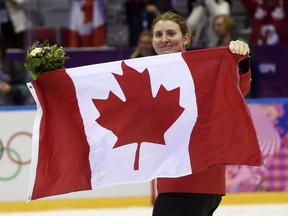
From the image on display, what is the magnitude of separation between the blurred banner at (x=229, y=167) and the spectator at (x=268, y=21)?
2035mm

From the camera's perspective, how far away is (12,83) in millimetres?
8875

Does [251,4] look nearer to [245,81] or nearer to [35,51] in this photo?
[245,81]

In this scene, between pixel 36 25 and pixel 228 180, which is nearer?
pixel 228 180

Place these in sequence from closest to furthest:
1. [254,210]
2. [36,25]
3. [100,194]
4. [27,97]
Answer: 1. [254,210]
2. [100,194]
3. [27,97]
4. [36,25]

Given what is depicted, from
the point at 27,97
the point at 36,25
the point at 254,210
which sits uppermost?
the point at 36,25

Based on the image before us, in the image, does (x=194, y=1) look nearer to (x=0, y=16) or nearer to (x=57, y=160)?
(x=0, y=16)

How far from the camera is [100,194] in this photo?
8.21 metres

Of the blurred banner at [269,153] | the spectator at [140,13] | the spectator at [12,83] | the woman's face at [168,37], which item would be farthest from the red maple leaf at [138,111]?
the spectator at [140,13]

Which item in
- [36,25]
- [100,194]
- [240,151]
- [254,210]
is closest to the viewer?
[240,151]

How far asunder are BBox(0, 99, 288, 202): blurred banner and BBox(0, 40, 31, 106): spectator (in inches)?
16.6

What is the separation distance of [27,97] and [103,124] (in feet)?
15.0

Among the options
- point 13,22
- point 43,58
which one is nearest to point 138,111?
point 43,58

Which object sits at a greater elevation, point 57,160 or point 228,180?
point 57,160

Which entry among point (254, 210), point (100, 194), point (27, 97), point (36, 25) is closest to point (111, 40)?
point (36, 25)
